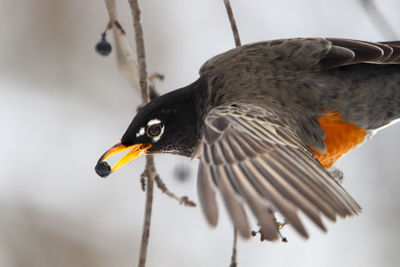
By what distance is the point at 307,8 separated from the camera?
7.17 metres

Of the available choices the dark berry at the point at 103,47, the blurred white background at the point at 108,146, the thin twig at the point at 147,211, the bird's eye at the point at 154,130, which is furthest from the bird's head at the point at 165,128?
the blurred white background at the point at 108,146

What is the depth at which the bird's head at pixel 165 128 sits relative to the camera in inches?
150

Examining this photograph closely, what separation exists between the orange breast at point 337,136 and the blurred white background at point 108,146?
2619mm

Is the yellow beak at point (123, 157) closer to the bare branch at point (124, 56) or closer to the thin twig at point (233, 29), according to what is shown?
the bare branch at point (124, 56)

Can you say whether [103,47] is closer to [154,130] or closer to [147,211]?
[154,130]

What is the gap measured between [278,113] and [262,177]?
3.36 feet

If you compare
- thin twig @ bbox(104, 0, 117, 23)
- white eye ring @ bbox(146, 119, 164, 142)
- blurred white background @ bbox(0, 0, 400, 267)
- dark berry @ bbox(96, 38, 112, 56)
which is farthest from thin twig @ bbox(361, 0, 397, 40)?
blurred white background @ bbox(0, 0, 400, 267)

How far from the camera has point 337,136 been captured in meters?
3.71

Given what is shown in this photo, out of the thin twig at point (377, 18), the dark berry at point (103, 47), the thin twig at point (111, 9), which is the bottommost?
the thin twig at point (377, 18)

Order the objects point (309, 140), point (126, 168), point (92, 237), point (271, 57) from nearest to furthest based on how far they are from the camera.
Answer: point (309, 140) < point (271, 57) < point (92, 237) < point (126, 168)

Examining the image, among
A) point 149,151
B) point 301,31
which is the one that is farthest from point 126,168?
point 149,151

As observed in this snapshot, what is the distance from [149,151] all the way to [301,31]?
149 inches

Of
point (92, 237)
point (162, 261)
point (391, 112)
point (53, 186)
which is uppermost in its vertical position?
point (391, 112)

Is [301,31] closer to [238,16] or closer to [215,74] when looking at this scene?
[238,16]
